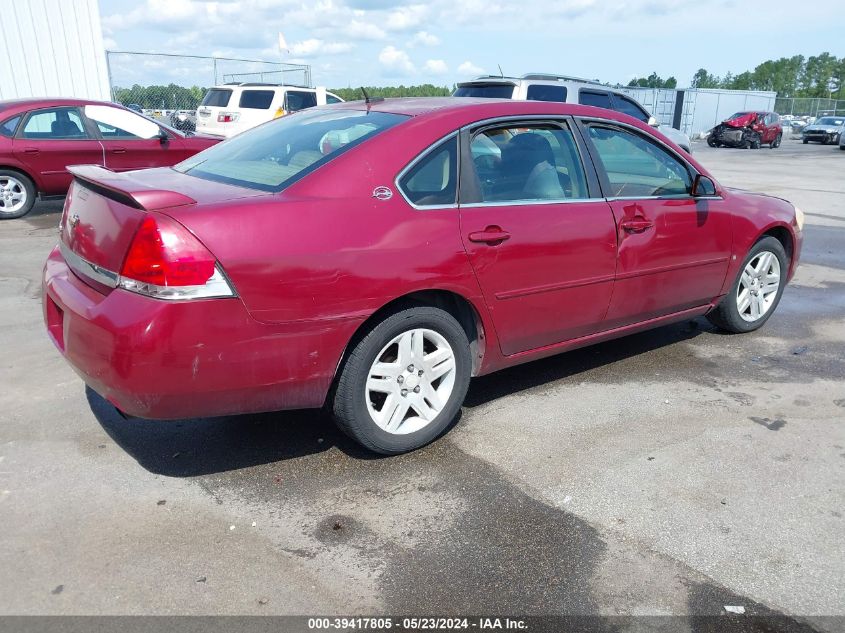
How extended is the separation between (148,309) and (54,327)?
0.93 metres

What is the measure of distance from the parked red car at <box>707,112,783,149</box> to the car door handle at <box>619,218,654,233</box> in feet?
102

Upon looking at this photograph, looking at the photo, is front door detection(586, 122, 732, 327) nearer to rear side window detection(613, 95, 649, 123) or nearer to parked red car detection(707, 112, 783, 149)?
rear side window detection(613, 95, 649, 123)

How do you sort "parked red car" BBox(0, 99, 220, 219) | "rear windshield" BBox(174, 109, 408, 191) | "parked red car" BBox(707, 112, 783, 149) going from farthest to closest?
"parked red car" BBox(707, 112, 783, 149)
"parked red car" BBox(0, 99, 220, 219)
"rear windshield" BBox(174, 109, 408, 191)

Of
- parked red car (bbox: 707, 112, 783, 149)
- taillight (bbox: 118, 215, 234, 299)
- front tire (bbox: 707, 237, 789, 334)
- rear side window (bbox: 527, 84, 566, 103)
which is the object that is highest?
rear side window (bbox: 527, 84, 566, 103)

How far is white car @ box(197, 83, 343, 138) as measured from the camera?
16.6 meters

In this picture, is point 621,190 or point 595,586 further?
point 621,190

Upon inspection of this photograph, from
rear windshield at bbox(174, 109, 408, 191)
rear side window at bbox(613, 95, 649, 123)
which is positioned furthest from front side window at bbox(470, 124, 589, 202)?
rear side window at bbox(613, 95, 649, 123)

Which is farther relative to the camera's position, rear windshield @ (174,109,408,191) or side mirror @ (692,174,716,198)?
side mirror @ (692,174,716,198)

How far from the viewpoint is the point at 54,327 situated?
137 inches

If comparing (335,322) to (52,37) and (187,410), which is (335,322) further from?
(52,37)

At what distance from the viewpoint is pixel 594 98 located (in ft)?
40.5

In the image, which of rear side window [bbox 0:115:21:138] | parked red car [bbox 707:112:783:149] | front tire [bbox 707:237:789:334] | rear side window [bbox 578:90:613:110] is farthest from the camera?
parked red car [bbox 707:112:783:149]

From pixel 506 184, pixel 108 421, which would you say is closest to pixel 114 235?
pixel 108 421

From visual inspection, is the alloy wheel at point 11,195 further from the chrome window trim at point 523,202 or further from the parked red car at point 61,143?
the chrome window trim at point 523,202
